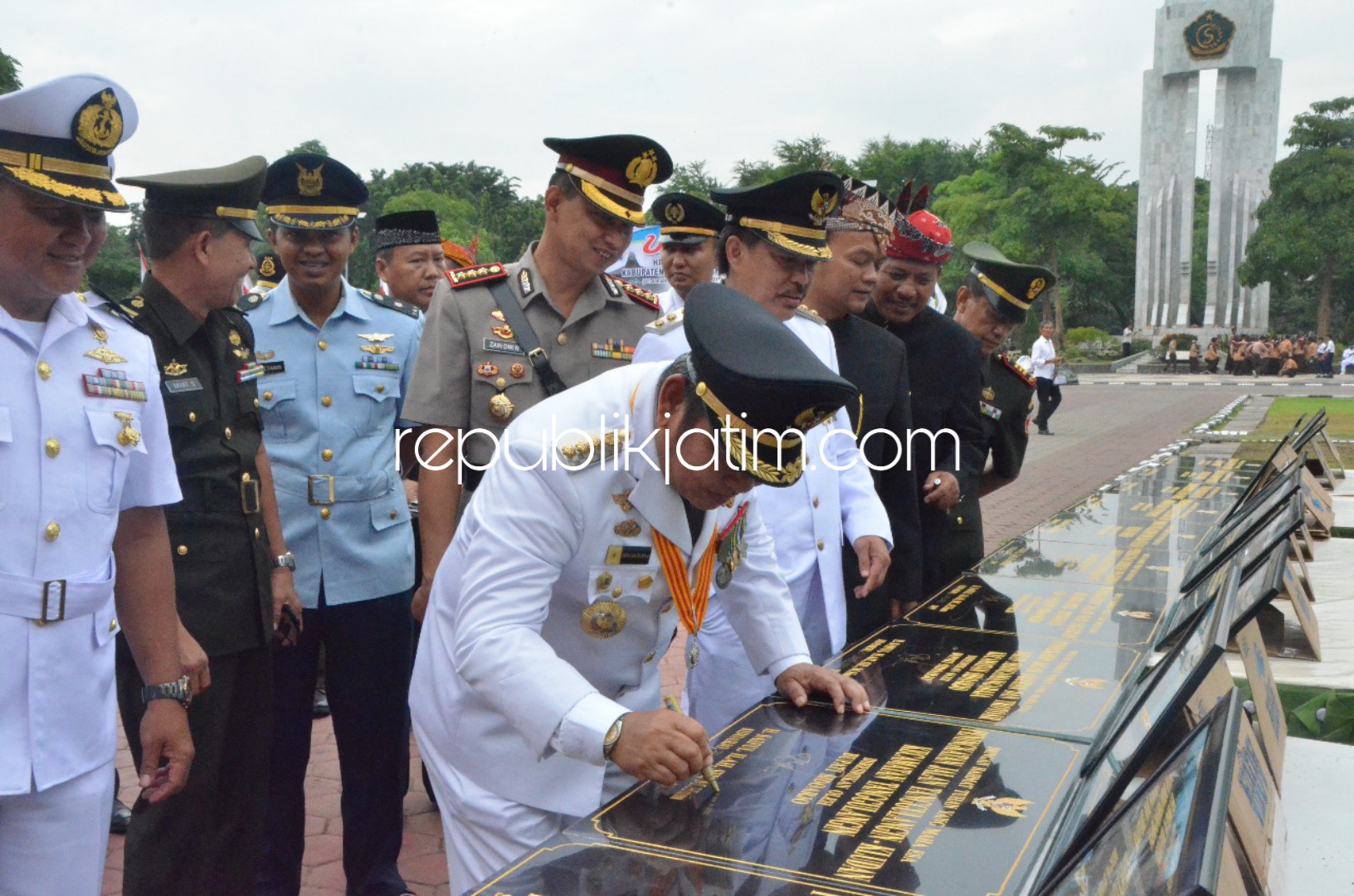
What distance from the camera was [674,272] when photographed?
5.41m

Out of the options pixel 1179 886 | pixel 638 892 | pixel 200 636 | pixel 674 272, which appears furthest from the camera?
pixel 674 272

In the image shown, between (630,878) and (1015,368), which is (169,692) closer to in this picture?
(630,878)

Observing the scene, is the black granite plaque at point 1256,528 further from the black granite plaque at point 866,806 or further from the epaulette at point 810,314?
the epaulette at point 810,314

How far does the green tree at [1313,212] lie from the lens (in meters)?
44.7

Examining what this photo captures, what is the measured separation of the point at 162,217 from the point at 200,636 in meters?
0.97

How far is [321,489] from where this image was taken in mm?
3301

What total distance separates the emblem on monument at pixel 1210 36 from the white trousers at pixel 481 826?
53.4 meters

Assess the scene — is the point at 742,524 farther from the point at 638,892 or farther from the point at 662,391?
the point at 638,892

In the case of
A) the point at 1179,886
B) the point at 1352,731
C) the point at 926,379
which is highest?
the point at 926,379

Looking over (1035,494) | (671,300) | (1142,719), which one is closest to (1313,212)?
(1035,494)

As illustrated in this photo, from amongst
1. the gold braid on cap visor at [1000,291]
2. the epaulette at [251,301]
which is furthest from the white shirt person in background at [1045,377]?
the epaulette at [251,301]

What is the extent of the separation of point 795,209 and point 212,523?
161 cm

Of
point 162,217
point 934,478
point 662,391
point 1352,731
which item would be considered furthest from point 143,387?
point 1352,731

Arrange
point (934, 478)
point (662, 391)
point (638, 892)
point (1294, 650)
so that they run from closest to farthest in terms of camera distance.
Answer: point (638, 892), point (662, 391), point (1294, 650), point (934, 478)
